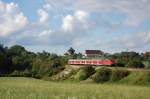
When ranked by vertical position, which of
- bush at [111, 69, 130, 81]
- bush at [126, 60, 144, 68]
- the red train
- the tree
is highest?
the tree

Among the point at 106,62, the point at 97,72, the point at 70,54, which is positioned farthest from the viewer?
the point at 70,54

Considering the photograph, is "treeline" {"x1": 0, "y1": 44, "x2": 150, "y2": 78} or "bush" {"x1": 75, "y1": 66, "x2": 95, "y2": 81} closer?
"bush" {"x1": 75, "y1": 66, "x2": 95, "y2": 81}

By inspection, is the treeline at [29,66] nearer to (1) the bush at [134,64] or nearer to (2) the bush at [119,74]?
(1) the bush at [134,64]

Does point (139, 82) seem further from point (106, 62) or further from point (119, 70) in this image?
point (106, 62)

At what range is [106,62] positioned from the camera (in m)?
109

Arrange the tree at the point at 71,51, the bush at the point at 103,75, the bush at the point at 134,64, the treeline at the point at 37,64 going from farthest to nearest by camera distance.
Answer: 1. the tree at the point at 71,51
2. the treeline at the point at 37,64
3. the bush at the point at 134,64
4. the bush at the point at 103,75

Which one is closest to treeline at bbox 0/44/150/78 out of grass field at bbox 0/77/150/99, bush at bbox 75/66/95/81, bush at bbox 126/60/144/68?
bush at bbox 126/60/144/68

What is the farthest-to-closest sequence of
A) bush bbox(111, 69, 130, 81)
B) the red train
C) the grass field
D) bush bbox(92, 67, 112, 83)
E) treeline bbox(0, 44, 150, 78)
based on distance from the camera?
1. treeline bbox(0, 44, 150, 78)
2. the red train
3. bush bbox(92, 67, 112, 83)
4. bush bbox(111, 69, 130, 81)
5. the grass field

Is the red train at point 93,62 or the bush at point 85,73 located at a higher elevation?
the red train at point 93,62

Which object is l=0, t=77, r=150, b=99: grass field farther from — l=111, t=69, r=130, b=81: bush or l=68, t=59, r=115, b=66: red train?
l=68, t=59, r=115, b=66: red train

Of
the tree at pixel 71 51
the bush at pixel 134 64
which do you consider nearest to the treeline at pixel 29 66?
the bush at pixel 134 64

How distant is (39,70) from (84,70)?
95.3ft

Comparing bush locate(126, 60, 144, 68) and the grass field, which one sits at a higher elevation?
bush locate(126, 60, 144, 68)

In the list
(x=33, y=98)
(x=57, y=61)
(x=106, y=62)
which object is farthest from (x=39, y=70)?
(x=33, y=98)
